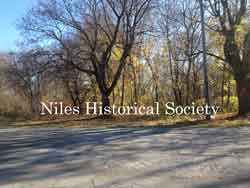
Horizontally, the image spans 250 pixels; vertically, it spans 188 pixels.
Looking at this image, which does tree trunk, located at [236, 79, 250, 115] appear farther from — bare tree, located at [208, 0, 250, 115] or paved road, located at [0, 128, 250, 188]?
paved road, located at [0, 128, 250, 188]

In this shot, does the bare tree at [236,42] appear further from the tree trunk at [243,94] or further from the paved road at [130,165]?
the paved road at [130,165]

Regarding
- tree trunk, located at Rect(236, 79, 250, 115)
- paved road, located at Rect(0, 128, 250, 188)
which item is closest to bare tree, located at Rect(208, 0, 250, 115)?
tree trunk, located at Rect(236, 79, 250, 115)

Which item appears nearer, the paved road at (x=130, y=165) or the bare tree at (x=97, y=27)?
the paved road at (x=130, y=165)

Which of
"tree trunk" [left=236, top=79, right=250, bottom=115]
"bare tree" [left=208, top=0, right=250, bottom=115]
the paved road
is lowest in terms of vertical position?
the paved road

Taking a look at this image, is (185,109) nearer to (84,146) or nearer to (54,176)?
(84,146)

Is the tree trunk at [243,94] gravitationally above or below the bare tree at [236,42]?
below

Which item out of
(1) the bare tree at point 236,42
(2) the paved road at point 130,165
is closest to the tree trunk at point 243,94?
(1) the bare tree at point 236,42

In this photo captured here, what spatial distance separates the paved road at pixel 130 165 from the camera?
6727 millimetres

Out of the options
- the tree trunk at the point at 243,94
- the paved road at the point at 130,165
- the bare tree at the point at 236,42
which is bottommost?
the paved road at the point at 130,165

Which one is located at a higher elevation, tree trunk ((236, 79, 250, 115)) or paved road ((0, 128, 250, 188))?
tree trunk ((236, 79, 250, 115))

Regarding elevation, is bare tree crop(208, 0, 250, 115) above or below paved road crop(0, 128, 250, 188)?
above

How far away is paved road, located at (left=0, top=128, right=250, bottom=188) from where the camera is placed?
22.1ft

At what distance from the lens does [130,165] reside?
8258 mm

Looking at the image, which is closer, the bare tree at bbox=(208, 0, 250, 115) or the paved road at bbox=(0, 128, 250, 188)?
the paved road at bbox=(0, 128, 250, 188)
